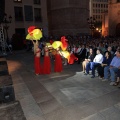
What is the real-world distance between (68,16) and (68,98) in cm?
3028

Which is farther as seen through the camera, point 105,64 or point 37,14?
point 37,14

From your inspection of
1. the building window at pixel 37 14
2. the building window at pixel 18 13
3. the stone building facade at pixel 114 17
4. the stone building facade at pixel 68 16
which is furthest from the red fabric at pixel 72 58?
the stone building facade at pixel 114 17

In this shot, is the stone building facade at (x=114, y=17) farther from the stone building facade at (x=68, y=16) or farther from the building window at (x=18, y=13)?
the building window at (x=18, y=13)

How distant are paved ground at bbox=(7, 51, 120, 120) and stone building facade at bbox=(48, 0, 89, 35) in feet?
89.1

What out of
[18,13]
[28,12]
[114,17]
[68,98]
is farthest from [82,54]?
[114,17]

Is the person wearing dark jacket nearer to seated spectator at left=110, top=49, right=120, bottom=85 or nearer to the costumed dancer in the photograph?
seated spectator at left=110, top=49, right=120, bottom=85

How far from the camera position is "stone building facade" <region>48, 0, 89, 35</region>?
34812 mm

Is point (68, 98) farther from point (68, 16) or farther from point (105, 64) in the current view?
point (68, 16)

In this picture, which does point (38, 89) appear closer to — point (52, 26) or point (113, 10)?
point (52, 26)

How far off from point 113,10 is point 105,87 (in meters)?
39.8

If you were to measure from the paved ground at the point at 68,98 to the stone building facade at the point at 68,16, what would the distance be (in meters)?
27.2

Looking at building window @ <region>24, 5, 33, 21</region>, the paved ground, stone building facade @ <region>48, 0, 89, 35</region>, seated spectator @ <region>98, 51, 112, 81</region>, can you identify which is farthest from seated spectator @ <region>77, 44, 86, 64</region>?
building window @ <region>24, 5, 33, 21</region>

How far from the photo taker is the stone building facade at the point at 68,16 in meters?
34.8

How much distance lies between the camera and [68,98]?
247 inches
